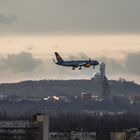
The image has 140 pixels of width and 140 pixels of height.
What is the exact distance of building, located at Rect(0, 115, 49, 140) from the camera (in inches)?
3844

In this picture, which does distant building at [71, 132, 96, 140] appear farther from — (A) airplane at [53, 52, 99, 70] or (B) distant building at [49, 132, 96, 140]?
(A) airplane at [53, 52, 99, 70]

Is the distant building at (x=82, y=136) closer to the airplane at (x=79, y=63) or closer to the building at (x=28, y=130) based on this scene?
the airplane at (x=79, y=63)

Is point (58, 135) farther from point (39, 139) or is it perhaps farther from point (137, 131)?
point (39, 139)

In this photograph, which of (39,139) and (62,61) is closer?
(39,139)

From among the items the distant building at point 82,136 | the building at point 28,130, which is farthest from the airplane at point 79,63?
the building at point 28,130

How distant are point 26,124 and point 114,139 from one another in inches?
815

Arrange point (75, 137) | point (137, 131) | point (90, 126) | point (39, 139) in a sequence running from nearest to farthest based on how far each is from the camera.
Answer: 1. point (39, 139)
2. point (75, 137)
3. point (137, 131)
4. point (90, 126)

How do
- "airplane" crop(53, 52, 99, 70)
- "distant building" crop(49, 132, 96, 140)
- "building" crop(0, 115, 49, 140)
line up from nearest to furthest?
"building" crop(0, 115, 49, 140)
"distant building" crop(49, 132, 96, 140)
"airplane" crop(53, 52, 99, 70)

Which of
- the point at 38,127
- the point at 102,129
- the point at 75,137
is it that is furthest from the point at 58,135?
the point at 38,127

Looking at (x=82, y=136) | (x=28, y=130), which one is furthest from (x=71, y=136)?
(x=28, y=130)

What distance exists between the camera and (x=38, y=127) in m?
98.7

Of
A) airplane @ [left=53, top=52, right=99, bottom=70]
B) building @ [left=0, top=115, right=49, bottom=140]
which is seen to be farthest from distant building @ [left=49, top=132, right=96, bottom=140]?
building @ [left=0, top=115, right=49, bottom=140]

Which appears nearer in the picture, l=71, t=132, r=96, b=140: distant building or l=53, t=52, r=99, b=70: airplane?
l=71, t=132, r=96, b=140: distant building

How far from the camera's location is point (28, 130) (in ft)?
330
